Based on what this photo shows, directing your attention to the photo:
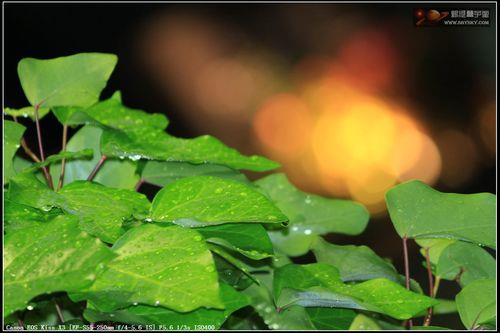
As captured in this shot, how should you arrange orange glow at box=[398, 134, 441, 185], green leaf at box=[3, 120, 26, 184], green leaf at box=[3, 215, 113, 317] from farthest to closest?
orange glow at box=[398, 134, 441, 185], green leaf at box=[3, 120, 26, 184], green leaf at box=[3, 215, 113, 317]

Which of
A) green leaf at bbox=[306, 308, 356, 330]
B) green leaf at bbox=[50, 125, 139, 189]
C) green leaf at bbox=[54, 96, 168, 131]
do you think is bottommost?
green leaf at bbox=[306, 308, 356, 330]

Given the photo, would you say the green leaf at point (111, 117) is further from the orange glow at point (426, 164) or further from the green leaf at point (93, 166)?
the orange glow at point (426, 164)

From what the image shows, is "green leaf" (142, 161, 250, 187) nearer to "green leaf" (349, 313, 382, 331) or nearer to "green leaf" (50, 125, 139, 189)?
"green leaf" (50, 125, 139, 189)

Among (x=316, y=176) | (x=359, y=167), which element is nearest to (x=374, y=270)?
(x=316, y=176)

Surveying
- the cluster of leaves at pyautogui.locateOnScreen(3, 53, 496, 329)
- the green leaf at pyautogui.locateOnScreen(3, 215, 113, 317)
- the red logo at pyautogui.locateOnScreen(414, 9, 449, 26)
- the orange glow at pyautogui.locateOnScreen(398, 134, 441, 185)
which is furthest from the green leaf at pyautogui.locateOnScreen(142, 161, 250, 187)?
the orange glow at pyautogui.locateOnScreen(398, 134, 441, 185)

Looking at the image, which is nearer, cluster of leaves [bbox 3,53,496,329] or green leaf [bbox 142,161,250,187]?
cluster of leaves [bbox 3,53,496,329]

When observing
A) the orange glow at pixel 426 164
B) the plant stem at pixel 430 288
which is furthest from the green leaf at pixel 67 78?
the orange glow at pixel 426 164

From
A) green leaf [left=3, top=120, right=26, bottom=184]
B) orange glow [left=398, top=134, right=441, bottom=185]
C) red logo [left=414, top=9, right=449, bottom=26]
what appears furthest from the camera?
orange glow [left=398, top=134, right=441, bottom=185]

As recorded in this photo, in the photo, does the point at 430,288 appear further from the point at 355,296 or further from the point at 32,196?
the point at 32,196

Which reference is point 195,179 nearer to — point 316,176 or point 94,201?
point 94,201
